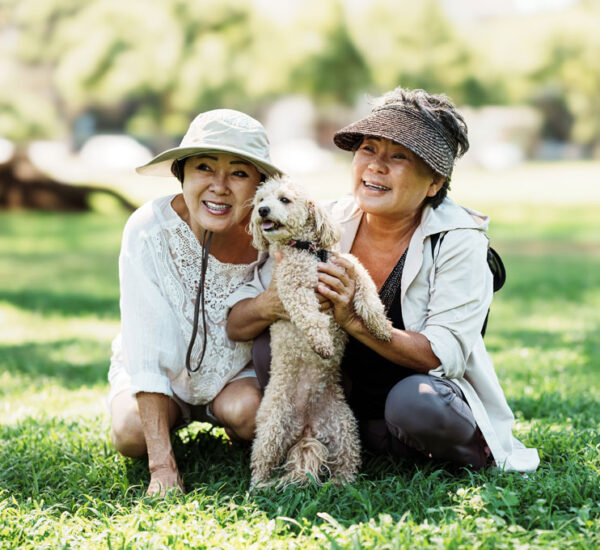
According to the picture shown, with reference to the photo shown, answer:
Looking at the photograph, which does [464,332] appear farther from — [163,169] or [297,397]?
[163,169]

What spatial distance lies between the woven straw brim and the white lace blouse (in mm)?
908

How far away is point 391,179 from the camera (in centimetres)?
333

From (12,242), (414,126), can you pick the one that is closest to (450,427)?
(414,126)

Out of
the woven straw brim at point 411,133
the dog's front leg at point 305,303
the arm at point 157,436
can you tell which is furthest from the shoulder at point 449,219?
the arm at point 157,436

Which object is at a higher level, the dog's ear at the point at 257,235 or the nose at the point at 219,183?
the nose at the point at 219,183

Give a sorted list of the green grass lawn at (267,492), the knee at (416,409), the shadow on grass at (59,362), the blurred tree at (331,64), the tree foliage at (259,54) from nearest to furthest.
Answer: the green grass lawn at (267,492) → the knee at (416,409) → the shadow on grass at (59,362) → the blurred tree at (331,64) → the tree foliage at (259,54)

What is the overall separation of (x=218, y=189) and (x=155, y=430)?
1.09m

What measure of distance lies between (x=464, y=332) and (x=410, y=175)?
716 millimetres

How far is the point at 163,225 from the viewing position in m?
3.56

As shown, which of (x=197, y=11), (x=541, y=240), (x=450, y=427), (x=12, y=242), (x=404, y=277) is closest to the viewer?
(x=450, y=427)

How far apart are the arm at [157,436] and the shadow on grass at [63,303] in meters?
4.93

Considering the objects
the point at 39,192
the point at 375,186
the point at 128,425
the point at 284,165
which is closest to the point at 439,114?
the point at 375,186

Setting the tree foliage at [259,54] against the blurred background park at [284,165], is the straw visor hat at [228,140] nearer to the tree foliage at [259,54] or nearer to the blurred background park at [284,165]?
the blurred background park at [284,165]

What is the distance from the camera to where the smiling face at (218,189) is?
335 centimetres
